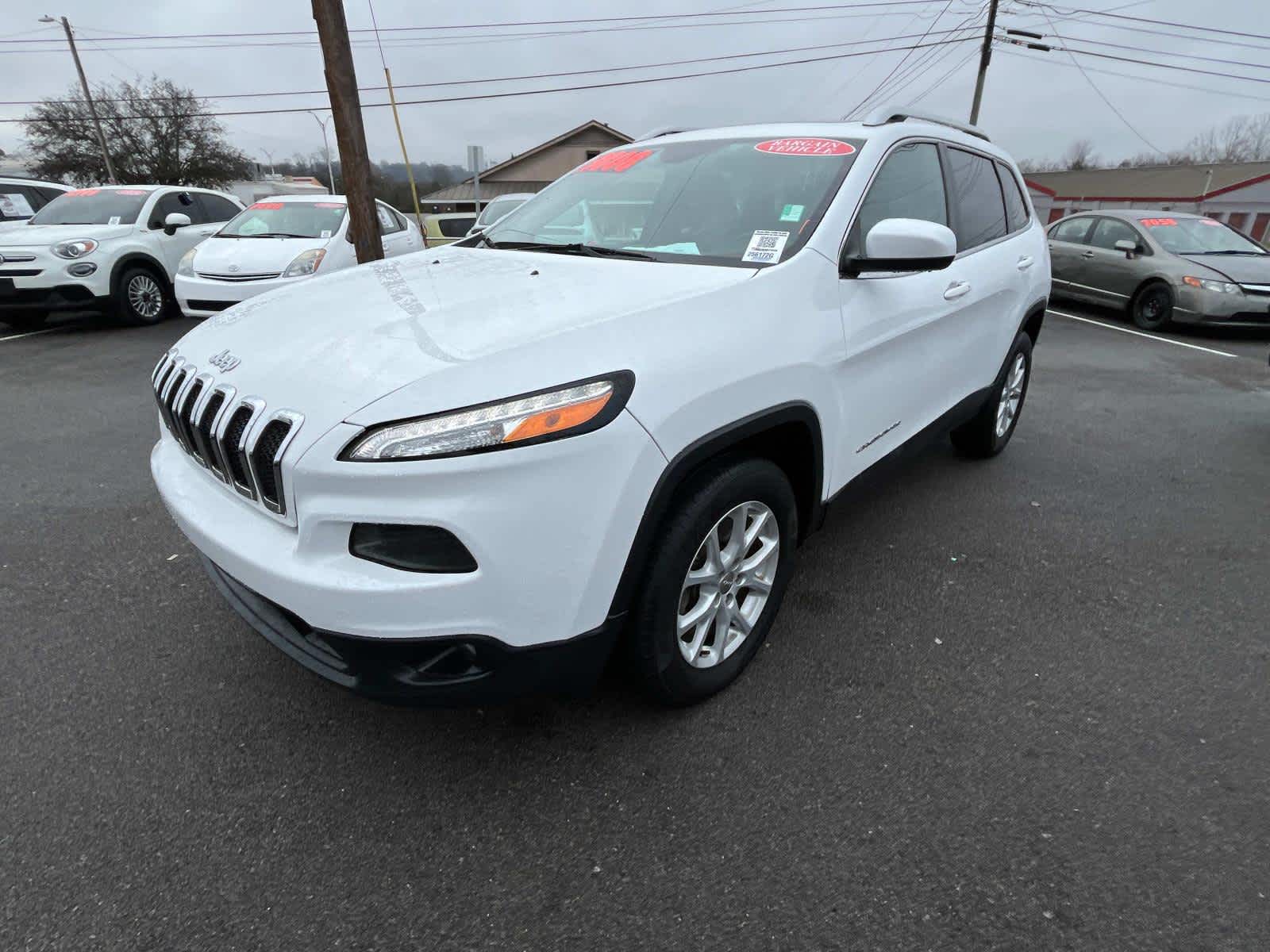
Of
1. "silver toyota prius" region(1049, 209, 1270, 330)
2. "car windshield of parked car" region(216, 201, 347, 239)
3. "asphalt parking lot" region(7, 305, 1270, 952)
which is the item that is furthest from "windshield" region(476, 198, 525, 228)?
"silver toyota prius" region(1049, 209, 1270, 330)

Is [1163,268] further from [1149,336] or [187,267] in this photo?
[187,267]

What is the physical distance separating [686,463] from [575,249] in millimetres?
1295

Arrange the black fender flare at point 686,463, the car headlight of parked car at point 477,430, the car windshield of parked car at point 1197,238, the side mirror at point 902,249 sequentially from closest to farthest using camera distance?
1. the car headlight of parked car at point 477,430
2. the black fender flare at point 686,463
3. the side mirror at point 902,249
4. the car windshield of parked car at point 1197,238

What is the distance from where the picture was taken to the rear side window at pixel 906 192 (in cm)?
261

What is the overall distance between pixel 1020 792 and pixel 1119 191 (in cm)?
3768

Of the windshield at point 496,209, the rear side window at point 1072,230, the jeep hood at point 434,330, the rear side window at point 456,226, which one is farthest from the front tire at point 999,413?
the rear side window at point 456,226

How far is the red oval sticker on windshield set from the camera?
273cm

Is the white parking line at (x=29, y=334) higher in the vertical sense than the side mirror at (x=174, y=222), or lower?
lower

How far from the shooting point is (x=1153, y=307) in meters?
9.52

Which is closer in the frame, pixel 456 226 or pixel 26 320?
pixel 26 320

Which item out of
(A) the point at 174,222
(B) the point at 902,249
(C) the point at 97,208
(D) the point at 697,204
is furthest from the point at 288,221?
(B) the point at 902,249

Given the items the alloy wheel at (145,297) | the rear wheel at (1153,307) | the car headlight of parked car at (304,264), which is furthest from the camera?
the rear wheel at (1153,307)

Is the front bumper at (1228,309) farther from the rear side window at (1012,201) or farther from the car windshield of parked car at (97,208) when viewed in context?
the car windshield of parked car at (97,208)

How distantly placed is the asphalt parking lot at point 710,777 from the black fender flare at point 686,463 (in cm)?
65
